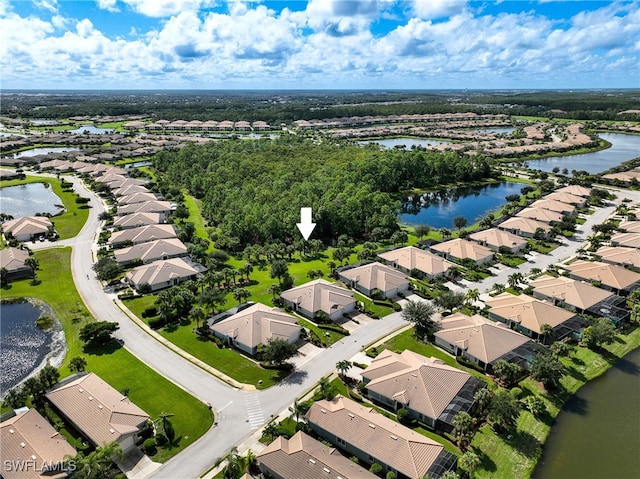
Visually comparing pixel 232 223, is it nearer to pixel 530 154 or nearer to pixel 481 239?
pixel 481 239

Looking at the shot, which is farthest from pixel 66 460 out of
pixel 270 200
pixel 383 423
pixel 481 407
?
pixel 270 200

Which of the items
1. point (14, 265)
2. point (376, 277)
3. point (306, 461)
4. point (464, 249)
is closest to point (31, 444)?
point (306, 461)

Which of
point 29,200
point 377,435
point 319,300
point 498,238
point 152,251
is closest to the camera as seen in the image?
point 377,435

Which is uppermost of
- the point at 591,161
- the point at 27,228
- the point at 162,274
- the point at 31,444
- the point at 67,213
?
the point at 31,444

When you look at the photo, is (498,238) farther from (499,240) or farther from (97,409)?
(97,409)

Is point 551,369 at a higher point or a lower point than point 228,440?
higher

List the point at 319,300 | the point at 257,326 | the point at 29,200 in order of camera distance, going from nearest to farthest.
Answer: the point at 257,326 < the point at 319,300 < the point at 29,200

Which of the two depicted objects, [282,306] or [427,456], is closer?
[427,456]
